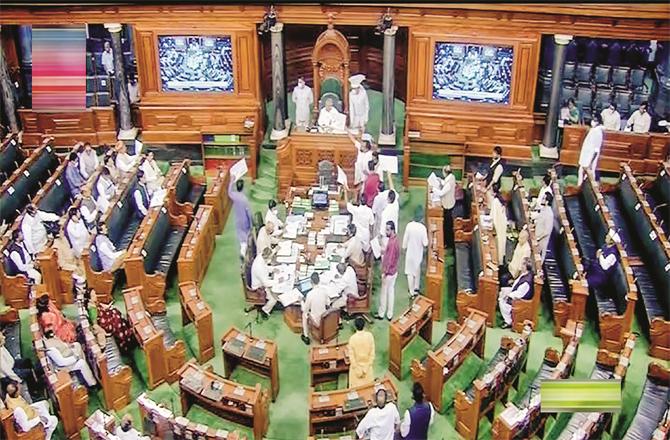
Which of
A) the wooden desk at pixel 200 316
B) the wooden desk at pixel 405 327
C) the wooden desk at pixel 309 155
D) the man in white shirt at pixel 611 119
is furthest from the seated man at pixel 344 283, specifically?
the man in white shirt at pixel 611 119

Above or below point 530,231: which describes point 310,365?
below

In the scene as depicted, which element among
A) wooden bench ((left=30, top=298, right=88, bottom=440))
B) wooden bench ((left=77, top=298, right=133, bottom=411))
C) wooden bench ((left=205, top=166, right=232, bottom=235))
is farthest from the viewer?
wooden bench ((left=205, top=166, right=232, bottom=235))

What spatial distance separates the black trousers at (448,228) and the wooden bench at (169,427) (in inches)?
204

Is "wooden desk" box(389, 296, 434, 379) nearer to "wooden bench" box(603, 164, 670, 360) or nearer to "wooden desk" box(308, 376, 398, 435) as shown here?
"wooden desk" box(308, 376, 398, 435)

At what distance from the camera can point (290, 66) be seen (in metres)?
16.4

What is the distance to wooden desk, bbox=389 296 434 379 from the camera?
9828 mm

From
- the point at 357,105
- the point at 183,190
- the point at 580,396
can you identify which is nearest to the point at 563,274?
the point at 580,396

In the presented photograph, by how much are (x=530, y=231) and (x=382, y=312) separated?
225cm

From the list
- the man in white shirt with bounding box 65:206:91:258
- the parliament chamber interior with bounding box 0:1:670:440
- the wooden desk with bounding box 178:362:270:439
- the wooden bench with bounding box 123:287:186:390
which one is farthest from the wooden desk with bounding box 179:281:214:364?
the man in white shirt with bounding box 65:206:91:258

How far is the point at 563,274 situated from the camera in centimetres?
1116

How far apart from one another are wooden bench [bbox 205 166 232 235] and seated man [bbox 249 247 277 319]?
189 centimetres

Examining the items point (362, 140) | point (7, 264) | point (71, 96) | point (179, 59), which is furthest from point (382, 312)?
point (71, 96)

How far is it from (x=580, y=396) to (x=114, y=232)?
7071 millimetres

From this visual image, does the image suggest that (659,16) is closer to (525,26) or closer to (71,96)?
(525,26)
